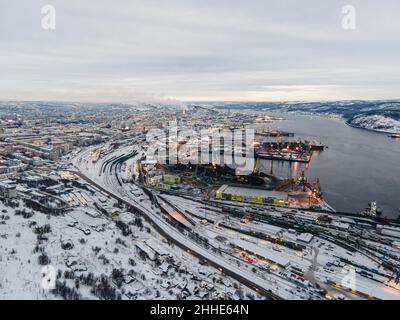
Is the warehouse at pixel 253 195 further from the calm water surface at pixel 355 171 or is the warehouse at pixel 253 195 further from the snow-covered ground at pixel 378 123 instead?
the snow-covered ground at pixel 378 123

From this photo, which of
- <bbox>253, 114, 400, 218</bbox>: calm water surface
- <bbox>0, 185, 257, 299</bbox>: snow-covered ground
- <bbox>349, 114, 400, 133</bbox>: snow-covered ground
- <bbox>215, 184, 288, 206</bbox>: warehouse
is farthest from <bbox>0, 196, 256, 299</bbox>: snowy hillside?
<bbox>349, 114, 400, 133</bbox>: snow-covered ground

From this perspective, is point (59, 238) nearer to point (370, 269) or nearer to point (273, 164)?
A: point (370, 269)

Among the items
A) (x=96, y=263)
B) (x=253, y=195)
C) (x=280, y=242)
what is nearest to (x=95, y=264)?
(x=96, y=263)

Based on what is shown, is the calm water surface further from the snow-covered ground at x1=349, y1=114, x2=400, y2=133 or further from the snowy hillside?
the snow-covered ground at x1=349, y1=114, x2=400, y2=133

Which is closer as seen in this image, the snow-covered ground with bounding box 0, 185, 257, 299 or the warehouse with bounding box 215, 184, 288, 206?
the snow-covered ground with bounding box 0, 185, 257, 299

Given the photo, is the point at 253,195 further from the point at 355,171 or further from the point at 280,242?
the point at 355,171

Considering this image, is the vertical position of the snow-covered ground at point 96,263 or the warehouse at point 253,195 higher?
the warehouse at point 253,195

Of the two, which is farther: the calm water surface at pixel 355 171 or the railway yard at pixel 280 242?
the calm water surface at pixel 355 171

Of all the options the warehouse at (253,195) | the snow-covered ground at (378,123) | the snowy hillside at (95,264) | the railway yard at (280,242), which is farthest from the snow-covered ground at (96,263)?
the snow-covered ground at (378,123)

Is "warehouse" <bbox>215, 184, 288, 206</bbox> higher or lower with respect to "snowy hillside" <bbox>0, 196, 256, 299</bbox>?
higher

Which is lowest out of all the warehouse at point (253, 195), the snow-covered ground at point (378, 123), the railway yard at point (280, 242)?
the railway yard at point (280, 242)

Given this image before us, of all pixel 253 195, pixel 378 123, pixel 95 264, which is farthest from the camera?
pixel 378 123
